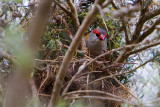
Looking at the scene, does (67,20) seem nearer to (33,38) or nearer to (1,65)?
(1,65)

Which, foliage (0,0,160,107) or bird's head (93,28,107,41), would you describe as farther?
bird's head (93,28,107,41)

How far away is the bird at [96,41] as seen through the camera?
6.59 ft

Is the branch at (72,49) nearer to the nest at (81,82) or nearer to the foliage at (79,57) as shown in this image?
the foliage at (79,57)

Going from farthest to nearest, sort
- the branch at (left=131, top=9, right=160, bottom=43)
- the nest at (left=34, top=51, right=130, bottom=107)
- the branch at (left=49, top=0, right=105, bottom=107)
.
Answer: the nest at (left=34, top=51, right=130, bottom=107) → the branch at (left=131, top=9, right=160, bottom=43) → the branch at (left=49, top=0, right=105, bottom=107)

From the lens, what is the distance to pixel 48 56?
1.71 metres

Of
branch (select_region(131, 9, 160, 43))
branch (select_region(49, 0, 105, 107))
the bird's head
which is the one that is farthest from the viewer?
the bird's head

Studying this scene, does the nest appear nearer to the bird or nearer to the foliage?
the foliage

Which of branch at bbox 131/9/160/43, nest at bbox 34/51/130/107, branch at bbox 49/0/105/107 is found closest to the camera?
branch at bbox 49/0/105/107

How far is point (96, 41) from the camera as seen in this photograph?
2.08 meters

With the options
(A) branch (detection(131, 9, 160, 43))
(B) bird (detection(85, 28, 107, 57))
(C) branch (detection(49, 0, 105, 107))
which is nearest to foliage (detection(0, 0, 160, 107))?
(A) branch (detection(131, 9, 160, 43))

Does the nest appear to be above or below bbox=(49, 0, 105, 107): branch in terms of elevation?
below

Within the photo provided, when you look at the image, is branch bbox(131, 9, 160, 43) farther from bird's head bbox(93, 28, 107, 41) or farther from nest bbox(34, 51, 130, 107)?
bird's head bbox(93, 28, 107, 41)

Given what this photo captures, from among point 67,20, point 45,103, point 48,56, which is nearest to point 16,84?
point 45,103

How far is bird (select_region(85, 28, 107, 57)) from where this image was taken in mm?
2008
